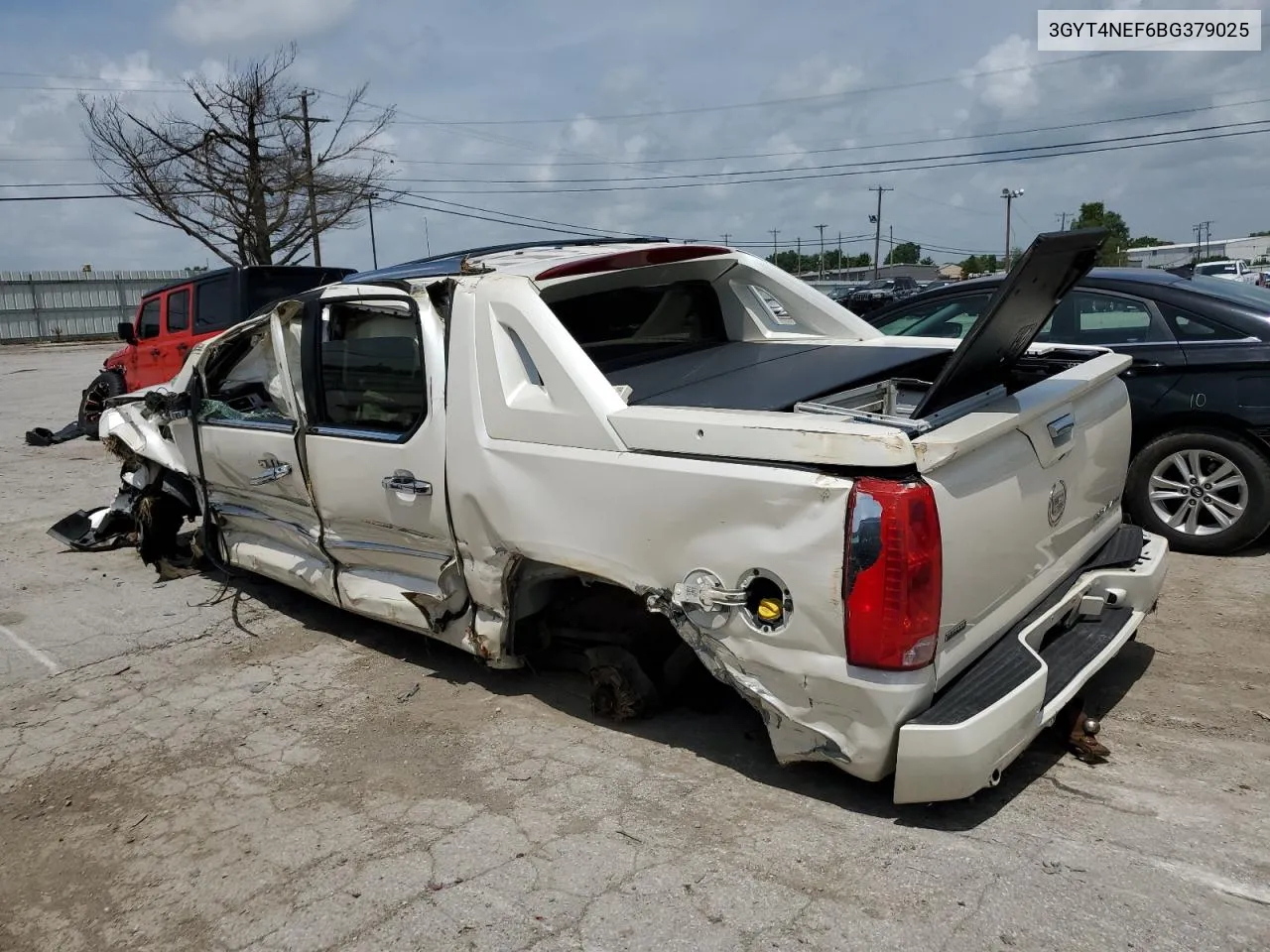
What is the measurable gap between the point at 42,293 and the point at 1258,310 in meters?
41.6

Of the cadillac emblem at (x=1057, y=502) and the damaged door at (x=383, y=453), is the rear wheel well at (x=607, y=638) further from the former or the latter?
the cadillac emblem at (x=1057, y=502)

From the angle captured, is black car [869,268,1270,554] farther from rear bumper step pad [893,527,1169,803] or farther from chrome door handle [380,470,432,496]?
chrome door handle [380,470,432,496]

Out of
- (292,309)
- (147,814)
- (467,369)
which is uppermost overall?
(292,309)

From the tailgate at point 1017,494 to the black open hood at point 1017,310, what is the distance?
15 cm

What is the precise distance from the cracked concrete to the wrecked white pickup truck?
0.26 m

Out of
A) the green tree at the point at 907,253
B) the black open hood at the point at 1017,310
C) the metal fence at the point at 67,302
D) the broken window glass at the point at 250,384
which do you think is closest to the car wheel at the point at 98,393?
the broken window glass at the point at 250,384

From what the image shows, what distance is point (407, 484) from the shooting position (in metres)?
3.95

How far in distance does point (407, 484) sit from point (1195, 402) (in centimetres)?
452

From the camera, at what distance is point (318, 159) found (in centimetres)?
2814

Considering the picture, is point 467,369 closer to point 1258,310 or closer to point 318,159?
point 1258,310

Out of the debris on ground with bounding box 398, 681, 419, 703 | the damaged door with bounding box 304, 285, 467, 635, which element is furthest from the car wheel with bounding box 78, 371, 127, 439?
the debris on ground with bounding box 398, 681, 419, 703

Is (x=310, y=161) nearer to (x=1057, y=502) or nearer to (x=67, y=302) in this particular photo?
(x=67, y=302)

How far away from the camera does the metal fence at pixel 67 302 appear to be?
36812mm

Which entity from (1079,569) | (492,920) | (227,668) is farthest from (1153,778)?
(227,668)
